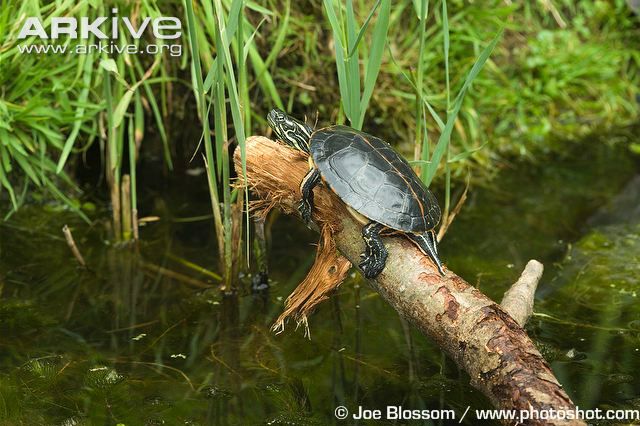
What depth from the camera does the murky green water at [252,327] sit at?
2557 millimetres

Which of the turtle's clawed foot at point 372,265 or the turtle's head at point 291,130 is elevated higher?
the turtle's head at point 291,130

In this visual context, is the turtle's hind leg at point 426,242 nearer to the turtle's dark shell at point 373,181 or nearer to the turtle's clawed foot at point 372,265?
the turtle's dark shell at point 373,181

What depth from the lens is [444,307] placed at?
7.39ft

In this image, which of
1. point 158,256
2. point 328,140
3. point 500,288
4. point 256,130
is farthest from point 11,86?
point 500,288

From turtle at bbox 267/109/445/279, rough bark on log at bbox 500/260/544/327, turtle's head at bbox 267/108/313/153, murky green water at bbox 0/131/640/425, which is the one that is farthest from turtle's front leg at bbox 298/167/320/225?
rough bark on log at bbox 500/260/544/327

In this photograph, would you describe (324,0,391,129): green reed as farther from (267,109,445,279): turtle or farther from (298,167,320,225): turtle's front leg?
(298,167,320,225): turtle's front leg

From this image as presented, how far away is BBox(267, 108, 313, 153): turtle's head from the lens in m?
2.79

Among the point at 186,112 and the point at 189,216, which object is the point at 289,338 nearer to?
the point at 189,216

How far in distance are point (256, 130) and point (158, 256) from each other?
1003 mm

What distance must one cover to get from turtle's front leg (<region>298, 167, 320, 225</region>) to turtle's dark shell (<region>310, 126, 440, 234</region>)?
0.04 meters

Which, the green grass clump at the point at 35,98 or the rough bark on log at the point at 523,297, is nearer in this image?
the rough bark on log at the point at 523,297
